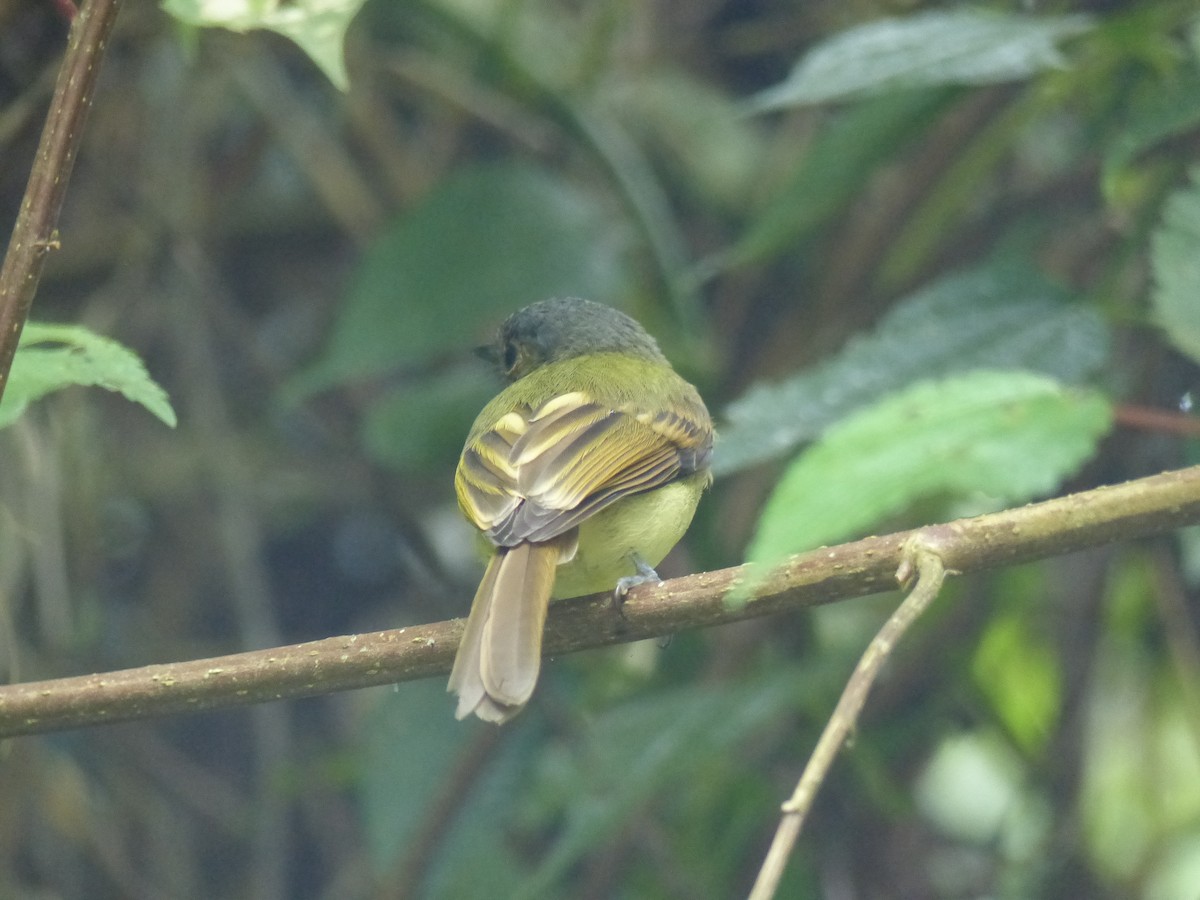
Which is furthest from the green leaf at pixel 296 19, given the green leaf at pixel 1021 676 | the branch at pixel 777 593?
the green leaf at pixel 1021 676

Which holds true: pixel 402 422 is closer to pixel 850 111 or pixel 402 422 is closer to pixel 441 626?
pixel 850 111

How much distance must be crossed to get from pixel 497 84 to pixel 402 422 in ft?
3.11

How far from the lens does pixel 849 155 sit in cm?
290

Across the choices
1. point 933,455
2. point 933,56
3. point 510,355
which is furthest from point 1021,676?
point 933,455

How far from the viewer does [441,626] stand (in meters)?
1.82

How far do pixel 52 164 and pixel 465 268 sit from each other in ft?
6.35

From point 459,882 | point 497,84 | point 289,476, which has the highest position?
point 497,84

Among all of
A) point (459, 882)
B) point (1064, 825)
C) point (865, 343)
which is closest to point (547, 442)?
point (865, 343)

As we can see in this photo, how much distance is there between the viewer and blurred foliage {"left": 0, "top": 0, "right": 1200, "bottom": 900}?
115 inches

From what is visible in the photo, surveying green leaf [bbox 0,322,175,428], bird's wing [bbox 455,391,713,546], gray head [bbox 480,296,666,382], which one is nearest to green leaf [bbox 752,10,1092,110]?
bird's wing [bbox 455,391,713,546]

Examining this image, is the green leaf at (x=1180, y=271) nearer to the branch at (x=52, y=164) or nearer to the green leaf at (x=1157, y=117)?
the green leaf at (x=1157, y=117)

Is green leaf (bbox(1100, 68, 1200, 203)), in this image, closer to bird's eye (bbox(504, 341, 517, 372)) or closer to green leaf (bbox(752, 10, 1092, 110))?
green leaf (bbox(752, 10, 1092, 110))

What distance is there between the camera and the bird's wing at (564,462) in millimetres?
2170

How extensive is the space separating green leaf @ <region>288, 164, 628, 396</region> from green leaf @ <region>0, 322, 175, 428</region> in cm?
138
